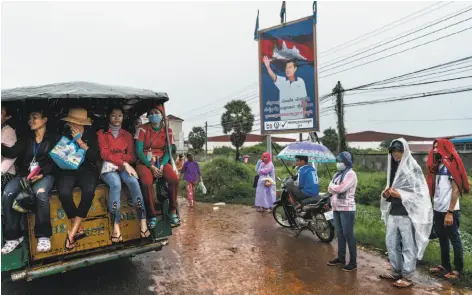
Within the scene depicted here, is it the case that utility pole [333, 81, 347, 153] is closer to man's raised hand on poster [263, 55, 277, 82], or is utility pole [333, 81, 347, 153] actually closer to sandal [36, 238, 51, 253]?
man's raised hand on poster [263, 55, 277, 82]

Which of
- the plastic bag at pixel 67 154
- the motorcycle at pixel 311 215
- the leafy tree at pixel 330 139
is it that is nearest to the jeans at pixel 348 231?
the motorcycle at pixel 311 215

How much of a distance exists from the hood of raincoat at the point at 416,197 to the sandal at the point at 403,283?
0.38 metres

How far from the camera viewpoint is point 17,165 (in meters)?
4.09

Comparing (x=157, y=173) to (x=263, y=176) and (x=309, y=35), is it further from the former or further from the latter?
(x=309, y=35)

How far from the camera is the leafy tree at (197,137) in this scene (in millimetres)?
55094

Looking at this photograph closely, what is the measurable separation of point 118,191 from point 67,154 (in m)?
→ 0.75

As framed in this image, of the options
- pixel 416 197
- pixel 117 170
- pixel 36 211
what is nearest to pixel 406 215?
pixel 416 197

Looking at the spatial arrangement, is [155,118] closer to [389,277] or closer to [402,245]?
[402,245]

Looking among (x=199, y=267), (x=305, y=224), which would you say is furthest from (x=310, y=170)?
(x=199, y=267)

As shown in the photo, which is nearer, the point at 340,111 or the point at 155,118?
the point at 155,118

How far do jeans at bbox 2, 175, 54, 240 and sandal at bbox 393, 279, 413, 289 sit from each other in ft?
14.0

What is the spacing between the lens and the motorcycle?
21.2ft

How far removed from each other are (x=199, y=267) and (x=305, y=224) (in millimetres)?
2602

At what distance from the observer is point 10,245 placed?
3.64m
